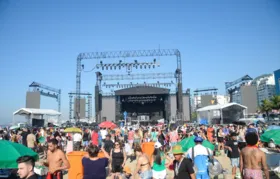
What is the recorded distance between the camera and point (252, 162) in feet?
12.0

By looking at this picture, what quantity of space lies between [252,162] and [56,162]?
3.39 metres

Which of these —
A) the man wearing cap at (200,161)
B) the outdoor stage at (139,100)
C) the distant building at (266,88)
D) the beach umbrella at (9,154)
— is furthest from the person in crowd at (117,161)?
the distant building at (266,88)

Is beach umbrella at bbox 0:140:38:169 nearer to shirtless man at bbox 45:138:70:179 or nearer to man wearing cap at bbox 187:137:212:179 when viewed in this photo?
shirtless man at bbox 45:138:70:179

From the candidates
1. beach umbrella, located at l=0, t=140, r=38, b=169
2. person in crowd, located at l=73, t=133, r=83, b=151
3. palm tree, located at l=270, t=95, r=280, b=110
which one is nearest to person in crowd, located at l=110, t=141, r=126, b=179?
beach umbrella, located at l=0, t=140, r=38, b=169

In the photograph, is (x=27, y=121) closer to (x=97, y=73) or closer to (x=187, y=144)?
(x=97, y=73)

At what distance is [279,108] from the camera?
4369cm

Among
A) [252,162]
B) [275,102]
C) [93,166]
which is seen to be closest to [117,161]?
[93,166]

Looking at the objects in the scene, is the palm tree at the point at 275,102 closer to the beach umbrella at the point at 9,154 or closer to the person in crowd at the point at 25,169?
the beach umbrella at the point at 9,154

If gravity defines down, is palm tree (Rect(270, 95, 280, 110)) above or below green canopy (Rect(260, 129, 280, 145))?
above

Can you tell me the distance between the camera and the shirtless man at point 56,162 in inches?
177

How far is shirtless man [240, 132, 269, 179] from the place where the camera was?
3580mm

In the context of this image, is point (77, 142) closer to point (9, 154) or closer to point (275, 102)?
point (9, 154)

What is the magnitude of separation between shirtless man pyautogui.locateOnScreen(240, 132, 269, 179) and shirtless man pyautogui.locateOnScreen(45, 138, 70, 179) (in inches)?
119

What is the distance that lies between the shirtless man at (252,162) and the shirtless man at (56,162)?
3.02 metres
